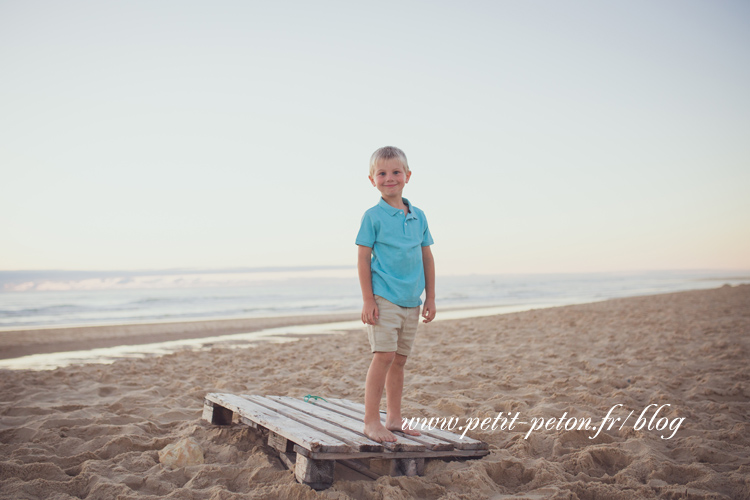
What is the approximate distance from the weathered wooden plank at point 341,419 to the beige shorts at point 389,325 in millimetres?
529

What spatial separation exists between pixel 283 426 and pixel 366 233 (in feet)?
4.13

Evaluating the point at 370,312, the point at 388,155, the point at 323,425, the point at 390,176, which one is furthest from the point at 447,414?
the point at 388,155

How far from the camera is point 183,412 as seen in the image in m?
4.04

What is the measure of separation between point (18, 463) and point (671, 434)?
14.2 ft

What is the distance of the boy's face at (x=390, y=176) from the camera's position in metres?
2.90

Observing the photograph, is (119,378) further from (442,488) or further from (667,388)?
(667,388)

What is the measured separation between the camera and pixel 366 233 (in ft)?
9.27

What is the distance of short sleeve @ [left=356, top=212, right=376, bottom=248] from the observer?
9.25ft

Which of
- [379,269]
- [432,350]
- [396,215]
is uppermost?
[396,215]

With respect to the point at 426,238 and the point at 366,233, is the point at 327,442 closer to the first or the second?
the point at 366,233

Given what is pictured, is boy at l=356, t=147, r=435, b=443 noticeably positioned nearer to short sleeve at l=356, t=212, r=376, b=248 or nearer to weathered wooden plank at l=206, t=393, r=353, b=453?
short sleeve at l=356, t=212, r=376, b=248

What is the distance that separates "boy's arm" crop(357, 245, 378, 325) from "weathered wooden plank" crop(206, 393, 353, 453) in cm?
69

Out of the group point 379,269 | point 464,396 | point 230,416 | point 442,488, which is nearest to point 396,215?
point 379,269

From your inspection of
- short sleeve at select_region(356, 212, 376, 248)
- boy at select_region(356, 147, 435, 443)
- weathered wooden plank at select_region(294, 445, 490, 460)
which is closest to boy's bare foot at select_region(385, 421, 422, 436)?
boy at select_region(356, 147, 435, 443)
